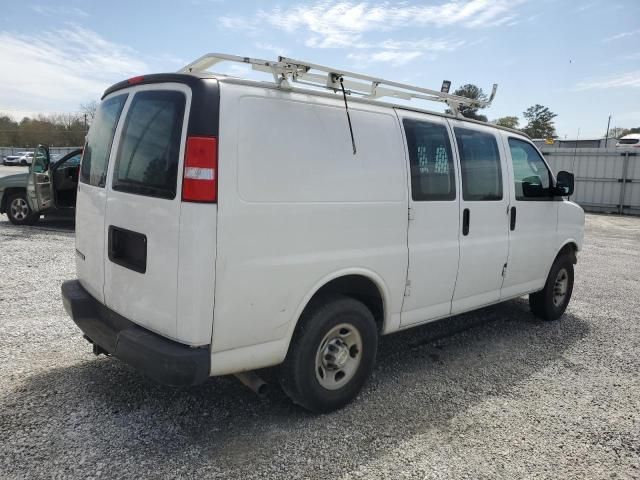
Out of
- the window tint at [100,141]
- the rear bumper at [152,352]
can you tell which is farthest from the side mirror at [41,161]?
the rear bumper at [152,352]

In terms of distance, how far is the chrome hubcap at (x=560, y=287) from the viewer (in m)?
5.63

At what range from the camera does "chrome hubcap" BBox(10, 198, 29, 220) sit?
1099 centimetres

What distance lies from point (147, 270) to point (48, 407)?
1.33 meters

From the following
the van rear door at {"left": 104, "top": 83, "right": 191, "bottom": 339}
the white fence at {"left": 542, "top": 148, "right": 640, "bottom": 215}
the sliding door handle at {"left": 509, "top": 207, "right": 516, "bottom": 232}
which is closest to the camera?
the van rear door at {"left": 104, "top": 83, "right": 191, "bottom": 339}

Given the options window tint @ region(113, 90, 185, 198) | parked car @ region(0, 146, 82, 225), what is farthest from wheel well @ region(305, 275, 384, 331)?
parked car @ region(0, 146, 82, 225)

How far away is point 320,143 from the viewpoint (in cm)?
305

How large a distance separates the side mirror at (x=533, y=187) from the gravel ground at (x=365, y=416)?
1490 mm

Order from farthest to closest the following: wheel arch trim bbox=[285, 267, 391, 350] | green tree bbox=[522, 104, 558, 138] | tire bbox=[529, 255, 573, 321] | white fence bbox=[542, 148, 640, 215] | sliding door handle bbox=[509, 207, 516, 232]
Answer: green tree bbox=[522, 104, 558, 138] < white fence bbox=[542, 148, 640, 215] < tire bbox=[529, 255, 573, 321] < sliding door handle bbox=[509, 207, 516, 232] < wheel arch trim bbox=[285, 267, 391, 350]

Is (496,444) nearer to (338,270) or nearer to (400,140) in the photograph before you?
(338,270)

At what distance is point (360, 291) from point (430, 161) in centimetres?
118

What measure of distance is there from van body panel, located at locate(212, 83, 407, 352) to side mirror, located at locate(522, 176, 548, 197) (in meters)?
1.88

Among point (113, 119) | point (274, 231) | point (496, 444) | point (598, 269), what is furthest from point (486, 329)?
point (598, 269)

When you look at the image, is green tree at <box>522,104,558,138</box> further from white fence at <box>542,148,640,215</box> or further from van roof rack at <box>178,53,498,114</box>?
van roof rack at <box>178,53,498,114</box>

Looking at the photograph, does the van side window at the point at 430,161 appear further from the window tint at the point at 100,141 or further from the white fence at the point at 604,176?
the white fence at the point at 604,176
